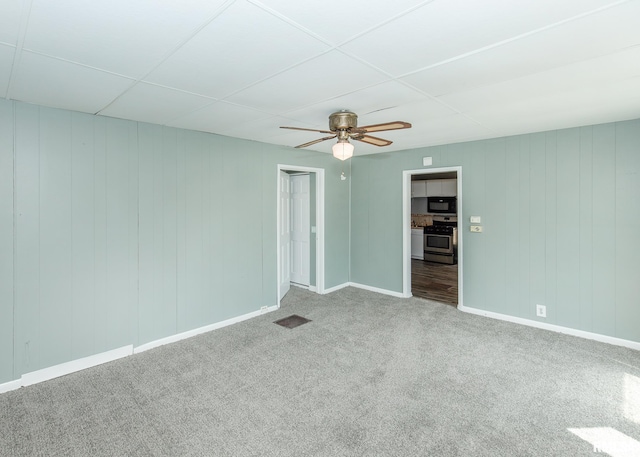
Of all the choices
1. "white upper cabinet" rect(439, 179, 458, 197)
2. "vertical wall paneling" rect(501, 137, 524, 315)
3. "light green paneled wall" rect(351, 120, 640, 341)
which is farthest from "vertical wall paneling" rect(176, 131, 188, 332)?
"white upper cabinet" rect(439, 179, 458, 197)

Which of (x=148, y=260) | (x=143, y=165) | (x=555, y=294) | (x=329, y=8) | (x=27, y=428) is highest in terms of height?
(x=329, y=8)

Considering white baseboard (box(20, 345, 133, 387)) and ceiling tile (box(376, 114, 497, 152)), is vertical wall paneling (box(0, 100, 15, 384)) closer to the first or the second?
white baseboard (box(20, 345, 133, 387))

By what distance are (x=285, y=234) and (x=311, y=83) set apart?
11.4ft

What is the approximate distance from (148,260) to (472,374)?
340 centimetres

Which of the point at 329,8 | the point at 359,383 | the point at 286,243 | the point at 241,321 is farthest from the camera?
the point at 286,243

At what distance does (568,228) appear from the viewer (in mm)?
3684

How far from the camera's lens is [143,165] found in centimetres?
329

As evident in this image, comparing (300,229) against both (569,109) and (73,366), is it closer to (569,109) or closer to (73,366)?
(73,366)

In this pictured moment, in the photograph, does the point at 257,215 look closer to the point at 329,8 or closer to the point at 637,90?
the point at 329,8

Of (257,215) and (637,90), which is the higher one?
(637,90)

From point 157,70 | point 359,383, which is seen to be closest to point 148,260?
point 157,70

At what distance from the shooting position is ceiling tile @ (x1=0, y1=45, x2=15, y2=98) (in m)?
1.76

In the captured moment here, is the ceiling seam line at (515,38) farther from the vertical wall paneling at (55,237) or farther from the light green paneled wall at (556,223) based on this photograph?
the vertical wall paneling at (55,237)

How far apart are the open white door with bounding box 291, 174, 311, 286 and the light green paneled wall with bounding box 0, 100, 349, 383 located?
1196mm
